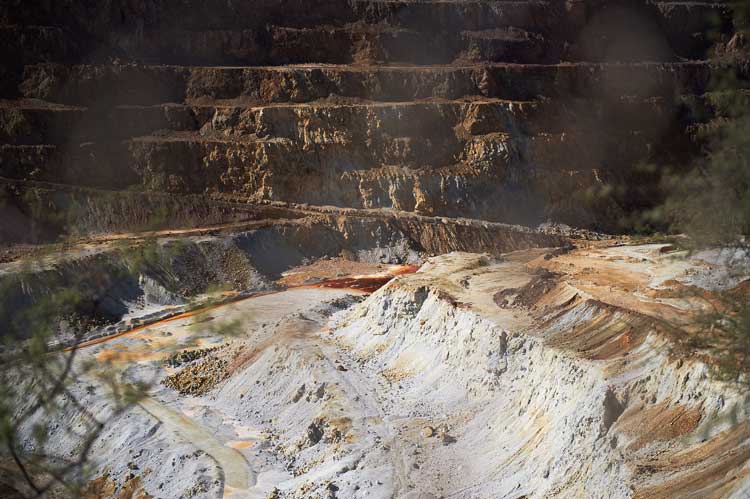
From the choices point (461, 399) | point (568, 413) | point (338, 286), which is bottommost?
point (338, 286)

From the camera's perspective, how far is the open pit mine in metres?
16.2

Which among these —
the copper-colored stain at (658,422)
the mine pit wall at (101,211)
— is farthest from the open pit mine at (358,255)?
the mine pit wall at (101,211)

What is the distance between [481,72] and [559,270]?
3630 centimetres

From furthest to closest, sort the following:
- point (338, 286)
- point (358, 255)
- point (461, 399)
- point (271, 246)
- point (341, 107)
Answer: point (341, 107) < point (358, 255) < point (271, 246) < point (338, 286) < point (461, 399)

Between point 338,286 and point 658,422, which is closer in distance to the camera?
point 658,422

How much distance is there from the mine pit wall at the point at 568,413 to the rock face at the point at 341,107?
31211mm

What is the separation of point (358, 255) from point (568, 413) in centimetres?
3230

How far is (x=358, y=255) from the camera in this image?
49.5 metres

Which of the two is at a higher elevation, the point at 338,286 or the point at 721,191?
the point at 721,191

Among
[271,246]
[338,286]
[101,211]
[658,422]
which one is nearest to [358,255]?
[271,246]

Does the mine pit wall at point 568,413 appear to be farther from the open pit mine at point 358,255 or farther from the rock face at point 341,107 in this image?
the rock face at point 341,107

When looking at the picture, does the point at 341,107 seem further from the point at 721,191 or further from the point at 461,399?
the point at 721,191

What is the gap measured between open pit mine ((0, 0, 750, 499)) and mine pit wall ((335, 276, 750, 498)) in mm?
73

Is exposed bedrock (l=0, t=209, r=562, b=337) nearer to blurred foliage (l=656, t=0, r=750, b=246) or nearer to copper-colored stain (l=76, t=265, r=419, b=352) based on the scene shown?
copper-colored stain (l=76, t=265, r=419, b=352)
